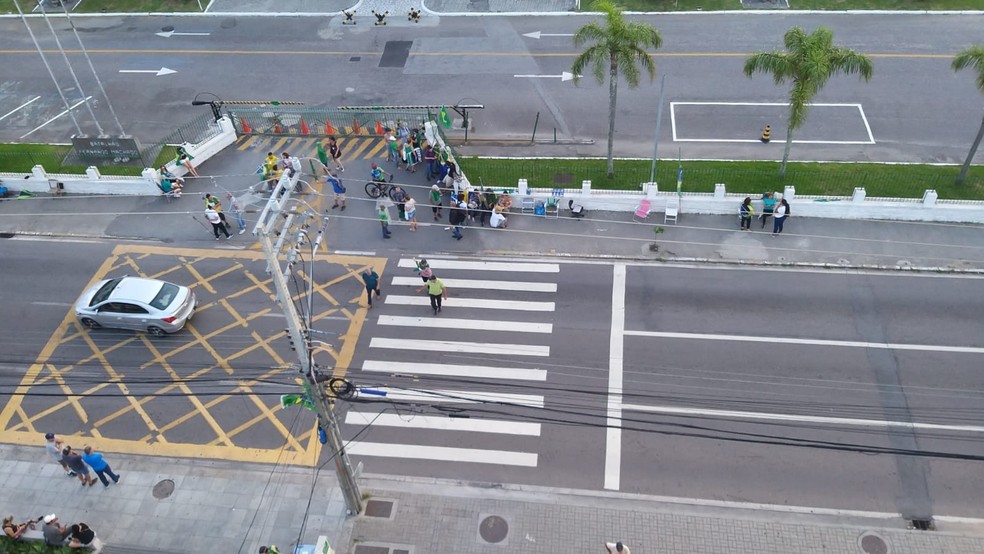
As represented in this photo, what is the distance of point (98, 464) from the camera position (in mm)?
19078

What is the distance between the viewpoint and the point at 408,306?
2461cm

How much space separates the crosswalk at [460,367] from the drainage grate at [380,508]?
53.9 inches

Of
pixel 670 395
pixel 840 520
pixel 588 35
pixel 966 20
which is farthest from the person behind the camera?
pixel 966 20

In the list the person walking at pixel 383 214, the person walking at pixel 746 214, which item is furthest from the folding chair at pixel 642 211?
the person walking at pixel 383 214

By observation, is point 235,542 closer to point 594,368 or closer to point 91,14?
point 594,368

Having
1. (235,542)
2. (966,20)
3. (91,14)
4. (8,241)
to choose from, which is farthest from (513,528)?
(91,14)

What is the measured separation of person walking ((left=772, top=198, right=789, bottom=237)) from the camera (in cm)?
2594

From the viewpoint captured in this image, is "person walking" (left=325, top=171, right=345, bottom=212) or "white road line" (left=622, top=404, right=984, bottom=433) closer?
"white road line" (left=622, top=404, right=984, bottom=433)

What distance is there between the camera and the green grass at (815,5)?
39812 mm

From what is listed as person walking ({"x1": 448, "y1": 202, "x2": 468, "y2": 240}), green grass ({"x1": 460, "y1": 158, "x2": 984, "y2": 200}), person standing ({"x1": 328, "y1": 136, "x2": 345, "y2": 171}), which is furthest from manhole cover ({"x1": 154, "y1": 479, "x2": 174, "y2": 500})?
green grass ({"x1": 460, "y1": 158, "x2": 984, "y2": 200})

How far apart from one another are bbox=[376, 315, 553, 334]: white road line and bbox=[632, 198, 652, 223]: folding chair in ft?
21.6

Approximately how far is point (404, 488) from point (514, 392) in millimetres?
4190

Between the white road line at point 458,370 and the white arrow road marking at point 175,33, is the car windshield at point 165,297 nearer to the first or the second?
the white road line at point 458,370

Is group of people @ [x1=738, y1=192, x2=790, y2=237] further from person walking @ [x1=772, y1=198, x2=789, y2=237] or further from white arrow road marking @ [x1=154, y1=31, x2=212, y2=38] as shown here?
white arrow road marking @ [x1=154, y1=31, x2=212, y2=38]
